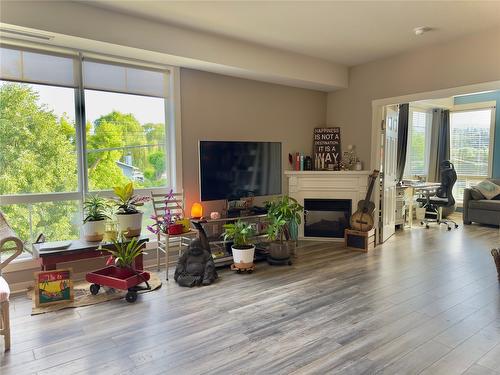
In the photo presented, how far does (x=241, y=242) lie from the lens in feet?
12.6

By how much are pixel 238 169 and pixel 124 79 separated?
5.49 feet

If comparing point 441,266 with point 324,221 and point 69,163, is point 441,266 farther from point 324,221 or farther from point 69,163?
point 69,163

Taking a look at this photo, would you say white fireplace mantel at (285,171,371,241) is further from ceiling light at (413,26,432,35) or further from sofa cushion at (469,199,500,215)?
Result: sofa cushion at (469,199,500,215)

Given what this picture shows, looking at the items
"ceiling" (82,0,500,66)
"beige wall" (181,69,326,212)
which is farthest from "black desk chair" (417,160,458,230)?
"ceiling" (82,0,500,66)

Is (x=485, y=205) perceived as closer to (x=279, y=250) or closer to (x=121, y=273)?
(x=279, y=250)

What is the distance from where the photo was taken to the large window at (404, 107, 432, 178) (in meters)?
7.39

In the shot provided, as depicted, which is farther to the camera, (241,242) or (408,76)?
(408,76)

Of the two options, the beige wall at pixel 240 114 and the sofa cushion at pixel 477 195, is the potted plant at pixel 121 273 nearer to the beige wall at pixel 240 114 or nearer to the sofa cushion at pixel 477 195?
the beige wall at pixel 240 114

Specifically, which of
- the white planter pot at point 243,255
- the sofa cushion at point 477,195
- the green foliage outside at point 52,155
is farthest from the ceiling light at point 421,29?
the sofa cushion at point 477,195

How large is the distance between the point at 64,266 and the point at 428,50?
504 centimetres

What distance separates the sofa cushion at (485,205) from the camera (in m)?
6.05

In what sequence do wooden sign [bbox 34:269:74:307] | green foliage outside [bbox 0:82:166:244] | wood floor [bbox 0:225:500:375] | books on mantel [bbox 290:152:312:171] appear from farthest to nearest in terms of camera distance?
books on mantel [bbox 290:152:312:171], green foliage outside [bbox 0:82:166:244], wooden sign [bbox 34:269:74:307], wood floor [bbox 0:225:500:375]

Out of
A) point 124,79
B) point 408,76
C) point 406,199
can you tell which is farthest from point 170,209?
point 406,199

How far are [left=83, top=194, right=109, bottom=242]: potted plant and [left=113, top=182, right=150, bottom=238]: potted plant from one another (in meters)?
0.14
